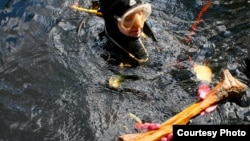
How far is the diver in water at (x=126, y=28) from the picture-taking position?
13.9ft

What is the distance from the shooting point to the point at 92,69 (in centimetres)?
462

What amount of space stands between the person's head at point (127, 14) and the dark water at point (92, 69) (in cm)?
45

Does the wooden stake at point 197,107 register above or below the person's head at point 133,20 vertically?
below

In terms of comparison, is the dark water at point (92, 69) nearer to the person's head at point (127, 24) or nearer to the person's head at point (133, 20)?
the person's head at point (127, 24)

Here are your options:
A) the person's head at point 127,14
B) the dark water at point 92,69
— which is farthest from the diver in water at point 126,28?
the dark water at point 92,69

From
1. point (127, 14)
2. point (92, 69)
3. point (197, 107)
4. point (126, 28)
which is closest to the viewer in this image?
point (197, 107)

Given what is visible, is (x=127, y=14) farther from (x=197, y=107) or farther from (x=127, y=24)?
(x=197, y=107)

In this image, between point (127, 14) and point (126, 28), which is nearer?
point (127, 14)

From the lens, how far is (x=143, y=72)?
4488 mm

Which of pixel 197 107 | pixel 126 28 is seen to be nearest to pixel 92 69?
pixel 126 28

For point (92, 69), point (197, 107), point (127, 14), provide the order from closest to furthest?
point (197, 107) → point (127, 14) → point (92, 69)

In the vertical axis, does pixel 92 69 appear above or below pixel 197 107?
above

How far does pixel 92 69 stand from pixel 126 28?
0.64 m

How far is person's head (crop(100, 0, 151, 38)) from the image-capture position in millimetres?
4227
